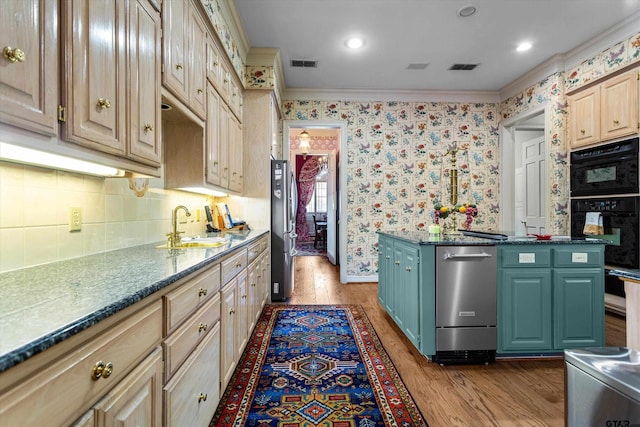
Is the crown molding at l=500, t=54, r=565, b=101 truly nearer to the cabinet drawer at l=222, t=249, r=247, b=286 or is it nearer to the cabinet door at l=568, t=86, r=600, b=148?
the cabinet door at l=568, t=86, r=600, b=148

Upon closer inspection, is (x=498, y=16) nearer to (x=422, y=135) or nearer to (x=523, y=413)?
(x=422, y=135)

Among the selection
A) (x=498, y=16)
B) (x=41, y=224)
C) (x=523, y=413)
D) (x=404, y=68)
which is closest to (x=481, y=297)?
(x=523, y=413)

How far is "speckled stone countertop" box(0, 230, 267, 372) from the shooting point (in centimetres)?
54

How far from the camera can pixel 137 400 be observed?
2.78ft

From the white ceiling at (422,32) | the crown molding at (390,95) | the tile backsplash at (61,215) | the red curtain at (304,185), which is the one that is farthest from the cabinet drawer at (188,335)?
the red curtain at (304,185)

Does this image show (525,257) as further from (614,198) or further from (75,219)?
(75,219)

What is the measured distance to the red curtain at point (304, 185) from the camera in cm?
986

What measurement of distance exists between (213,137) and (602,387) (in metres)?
2.53

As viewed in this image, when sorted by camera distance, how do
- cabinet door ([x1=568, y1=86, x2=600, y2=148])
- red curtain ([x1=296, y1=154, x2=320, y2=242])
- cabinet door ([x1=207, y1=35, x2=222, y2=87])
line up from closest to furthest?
1. cabinet door ([x1=207, y1=35, x2=222, y2=87])
2. cabinet door ([x1=568, y1=86, x2=600, y2=148])
3. red curtain ([x1=296, y1=154, x2=320, y2=242])

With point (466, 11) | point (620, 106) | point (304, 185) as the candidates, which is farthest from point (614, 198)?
point (304, 185)

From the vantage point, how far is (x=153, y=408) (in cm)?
94

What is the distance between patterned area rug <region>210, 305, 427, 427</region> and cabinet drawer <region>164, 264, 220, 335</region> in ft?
2.41

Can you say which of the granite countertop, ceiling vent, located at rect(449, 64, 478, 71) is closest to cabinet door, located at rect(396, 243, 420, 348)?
the granite countertop

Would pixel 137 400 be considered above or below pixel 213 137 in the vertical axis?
below
